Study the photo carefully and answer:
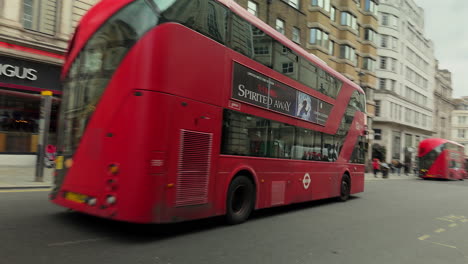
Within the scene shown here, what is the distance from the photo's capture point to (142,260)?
14.4ft

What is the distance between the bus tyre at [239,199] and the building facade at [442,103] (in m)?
73.0

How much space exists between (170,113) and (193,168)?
100 cm

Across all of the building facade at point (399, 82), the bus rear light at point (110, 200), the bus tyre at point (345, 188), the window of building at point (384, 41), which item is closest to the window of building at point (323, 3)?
the building facade at point (399, 82)

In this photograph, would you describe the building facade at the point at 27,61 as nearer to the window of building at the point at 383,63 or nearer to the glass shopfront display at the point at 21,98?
the glass shopfront display at the point at 21,98

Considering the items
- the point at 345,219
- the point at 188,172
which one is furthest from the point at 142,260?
the point at 345,219

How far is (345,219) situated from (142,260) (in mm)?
5537

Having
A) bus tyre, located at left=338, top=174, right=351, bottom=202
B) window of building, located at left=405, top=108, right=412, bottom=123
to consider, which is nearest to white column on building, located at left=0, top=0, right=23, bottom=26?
bus tyre, located at left=338, top=174, right=351, bottom=202

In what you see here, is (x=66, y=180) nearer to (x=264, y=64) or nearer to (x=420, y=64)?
(x=264, y=64)

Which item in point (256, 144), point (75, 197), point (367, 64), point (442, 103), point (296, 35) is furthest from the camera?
point (442, 103)

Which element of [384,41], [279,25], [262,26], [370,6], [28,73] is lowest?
[262,26]

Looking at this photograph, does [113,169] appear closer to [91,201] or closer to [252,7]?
[91,201]

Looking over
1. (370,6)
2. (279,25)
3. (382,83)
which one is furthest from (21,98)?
(382,83)

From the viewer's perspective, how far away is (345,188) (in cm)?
1203

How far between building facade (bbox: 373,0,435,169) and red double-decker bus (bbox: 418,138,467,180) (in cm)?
1258
